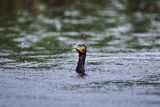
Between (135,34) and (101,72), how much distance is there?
1169cm

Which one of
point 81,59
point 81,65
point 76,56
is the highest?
point 81,59

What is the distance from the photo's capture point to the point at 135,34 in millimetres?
32188

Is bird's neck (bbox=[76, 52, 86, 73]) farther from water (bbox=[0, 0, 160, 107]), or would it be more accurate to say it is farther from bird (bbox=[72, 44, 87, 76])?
water (bbox=[0, 0, 160, 107])

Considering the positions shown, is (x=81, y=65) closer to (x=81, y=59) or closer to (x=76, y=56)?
(x=81, y=59)

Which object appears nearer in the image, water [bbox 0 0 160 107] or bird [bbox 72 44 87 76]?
water [bbox 0 0 160 107]

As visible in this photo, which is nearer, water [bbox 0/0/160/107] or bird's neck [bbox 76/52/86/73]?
water [bbox 0/0/160/107]

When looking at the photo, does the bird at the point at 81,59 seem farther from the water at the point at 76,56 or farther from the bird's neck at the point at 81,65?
the water at the point at 76,56

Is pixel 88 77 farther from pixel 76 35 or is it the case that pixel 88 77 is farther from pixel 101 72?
pixel 76 35

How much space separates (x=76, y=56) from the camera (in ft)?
82.0

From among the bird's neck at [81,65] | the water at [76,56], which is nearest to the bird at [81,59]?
the bird's neck at [81,65]

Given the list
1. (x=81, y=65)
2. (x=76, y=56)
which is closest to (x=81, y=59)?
(x=81, y=65)

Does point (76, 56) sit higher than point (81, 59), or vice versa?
point (81, 59)

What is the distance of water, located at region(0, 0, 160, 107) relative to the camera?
17.3 meters

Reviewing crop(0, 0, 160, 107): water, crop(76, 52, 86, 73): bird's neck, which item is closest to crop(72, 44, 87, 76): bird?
crop(76, 52, 86, 73): bird's neck
